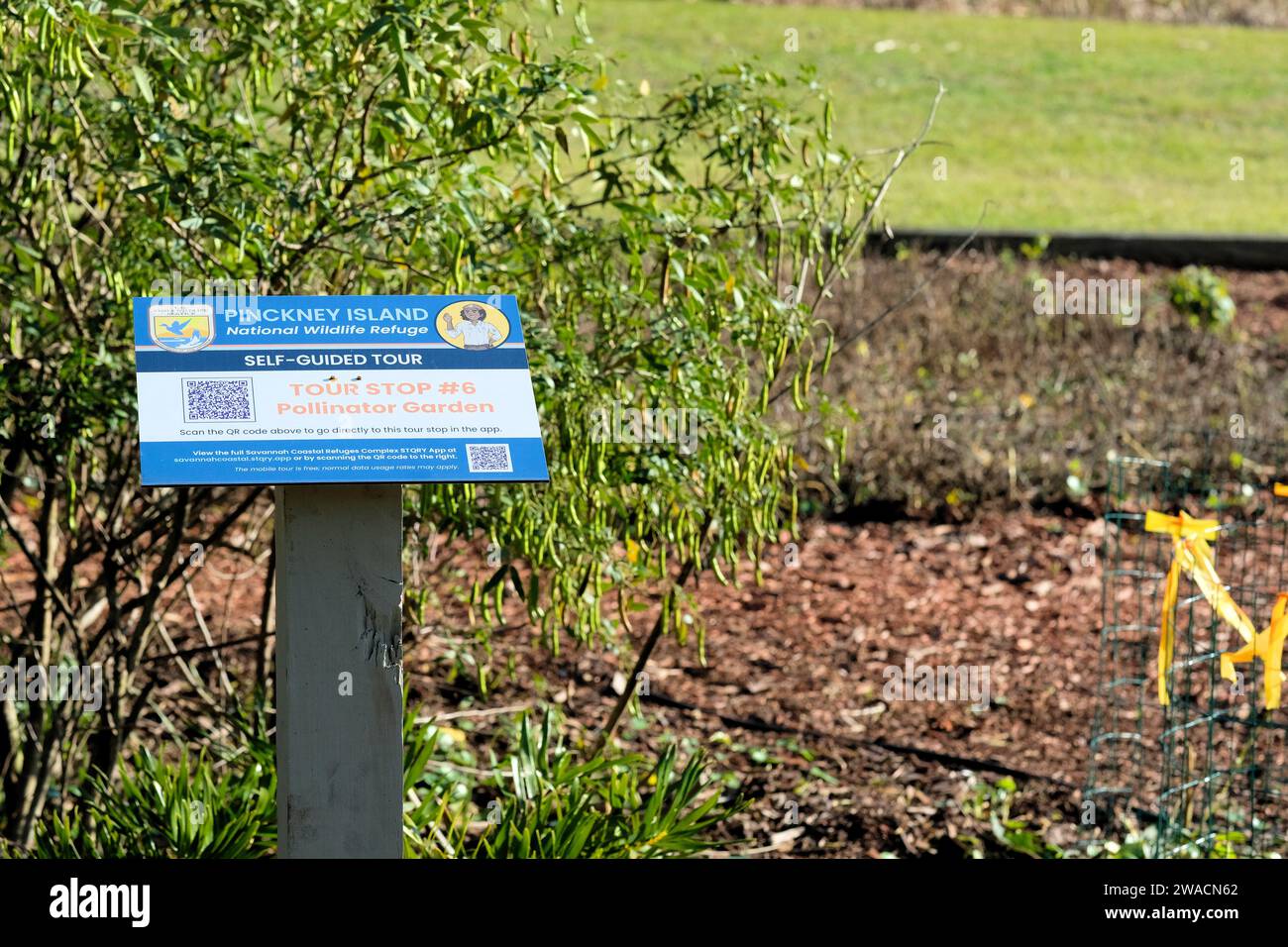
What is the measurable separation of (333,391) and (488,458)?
300 millimetres

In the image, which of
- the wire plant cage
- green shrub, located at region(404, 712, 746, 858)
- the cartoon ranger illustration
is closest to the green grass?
the wire plant cage

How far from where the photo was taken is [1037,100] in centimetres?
1642

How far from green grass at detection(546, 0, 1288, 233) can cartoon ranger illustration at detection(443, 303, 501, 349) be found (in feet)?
24.1

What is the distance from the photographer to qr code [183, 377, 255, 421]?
2.92 m

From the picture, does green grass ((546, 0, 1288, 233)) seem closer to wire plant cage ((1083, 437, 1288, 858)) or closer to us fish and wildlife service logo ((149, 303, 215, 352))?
wire plant cage ((1083, 437, 1288, 858))

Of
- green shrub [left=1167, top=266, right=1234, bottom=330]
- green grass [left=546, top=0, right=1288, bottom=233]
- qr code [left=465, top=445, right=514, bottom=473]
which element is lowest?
qr code [left=465, top=445, right=514, bottom=473]

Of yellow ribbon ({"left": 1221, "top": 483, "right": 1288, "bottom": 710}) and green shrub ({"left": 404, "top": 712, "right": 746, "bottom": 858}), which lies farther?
yellow ribbon ({"left": 1221, "top": 483, "right": 1288, "bottom": 710})

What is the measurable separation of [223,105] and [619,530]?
56.3 inches

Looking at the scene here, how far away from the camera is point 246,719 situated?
4.55 m

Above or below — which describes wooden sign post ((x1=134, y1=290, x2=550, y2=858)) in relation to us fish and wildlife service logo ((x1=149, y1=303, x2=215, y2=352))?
below

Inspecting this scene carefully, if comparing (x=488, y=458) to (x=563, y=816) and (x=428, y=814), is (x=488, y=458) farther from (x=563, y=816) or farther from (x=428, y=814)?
(x=428, y=814)

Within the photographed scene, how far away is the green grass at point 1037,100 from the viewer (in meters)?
12.2

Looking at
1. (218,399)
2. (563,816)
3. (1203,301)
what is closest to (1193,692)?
(563,816)
